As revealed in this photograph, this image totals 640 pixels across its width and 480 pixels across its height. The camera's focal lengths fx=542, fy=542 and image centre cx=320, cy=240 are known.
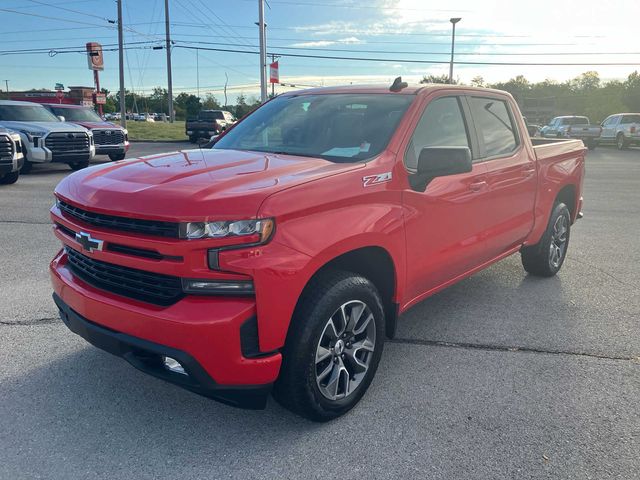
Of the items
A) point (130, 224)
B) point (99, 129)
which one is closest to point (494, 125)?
point (130, 224)

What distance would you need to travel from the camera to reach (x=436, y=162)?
3.30 metres

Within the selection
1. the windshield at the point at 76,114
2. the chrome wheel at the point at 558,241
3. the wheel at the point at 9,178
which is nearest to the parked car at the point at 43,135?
the wheel at the point at 9,178

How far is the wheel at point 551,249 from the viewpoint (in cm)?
552

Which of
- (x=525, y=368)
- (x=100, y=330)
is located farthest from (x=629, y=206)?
(x=100, y=330)

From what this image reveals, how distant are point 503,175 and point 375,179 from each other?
1723 millimetres

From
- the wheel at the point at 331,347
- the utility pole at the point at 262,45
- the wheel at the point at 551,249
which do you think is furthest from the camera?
the utility pole at the point at 262,45

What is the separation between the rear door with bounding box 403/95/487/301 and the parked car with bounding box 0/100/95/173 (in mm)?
12856

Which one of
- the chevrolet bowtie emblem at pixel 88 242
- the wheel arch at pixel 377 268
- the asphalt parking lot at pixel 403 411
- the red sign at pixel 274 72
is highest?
the red sign at pixel 274 72

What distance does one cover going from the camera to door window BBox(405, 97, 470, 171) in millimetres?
3584

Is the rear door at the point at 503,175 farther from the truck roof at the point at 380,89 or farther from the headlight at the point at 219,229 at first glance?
the headlight at the point at 219,229

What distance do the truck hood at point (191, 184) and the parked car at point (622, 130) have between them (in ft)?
92.5

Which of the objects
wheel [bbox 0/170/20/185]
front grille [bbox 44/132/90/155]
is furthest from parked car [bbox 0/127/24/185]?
front grille [bbox 44/132/90/155]

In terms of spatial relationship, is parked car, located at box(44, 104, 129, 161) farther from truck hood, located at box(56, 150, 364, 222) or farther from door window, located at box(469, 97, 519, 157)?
truck hood, located at box(56, 150, 364, 222)

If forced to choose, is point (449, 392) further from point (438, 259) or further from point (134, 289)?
point (134, 289)
